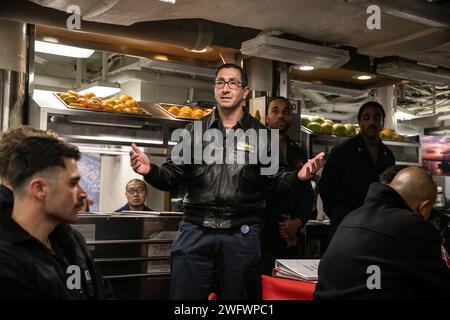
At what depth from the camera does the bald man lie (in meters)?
1.93

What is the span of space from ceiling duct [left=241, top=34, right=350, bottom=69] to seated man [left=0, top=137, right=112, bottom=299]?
10.1 ft

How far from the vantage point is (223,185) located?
111 inches

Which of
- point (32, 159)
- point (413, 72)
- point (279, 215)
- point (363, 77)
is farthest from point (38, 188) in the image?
point (363, 77)

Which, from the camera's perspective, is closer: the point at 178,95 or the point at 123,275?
the point at 123,275

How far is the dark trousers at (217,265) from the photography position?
108 inches

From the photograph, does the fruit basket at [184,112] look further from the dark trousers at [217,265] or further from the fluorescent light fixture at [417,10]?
the dark trousers at [217,265]

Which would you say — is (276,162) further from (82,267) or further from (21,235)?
(21,235)

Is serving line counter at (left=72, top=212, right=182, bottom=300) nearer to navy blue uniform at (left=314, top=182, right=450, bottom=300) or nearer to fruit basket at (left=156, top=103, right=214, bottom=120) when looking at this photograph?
fruit basket at (left=156, top=103, right=214, bottom=120)

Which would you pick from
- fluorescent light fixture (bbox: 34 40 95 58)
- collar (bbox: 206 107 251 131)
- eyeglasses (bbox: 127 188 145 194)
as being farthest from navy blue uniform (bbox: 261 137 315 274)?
fluorescent light fixture (bbox: 34 40 95 58)

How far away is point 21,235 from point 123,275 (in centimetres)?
273

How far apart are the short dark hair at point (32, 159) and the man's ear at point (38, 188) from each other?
27 mm

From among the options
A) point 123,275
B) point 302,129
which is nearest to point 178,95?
point 302,129

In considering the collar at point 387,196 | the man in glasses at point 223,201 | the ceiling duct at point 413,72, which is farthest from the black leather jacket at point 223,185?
the ceiling duct at point 413,72
